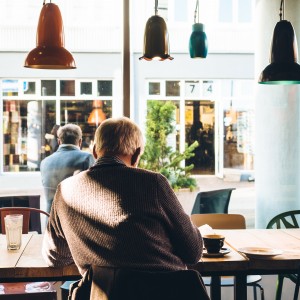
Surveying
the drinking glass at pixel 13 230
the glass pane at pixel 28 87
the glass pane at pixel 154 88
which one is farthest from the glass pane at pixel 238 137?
the drinking glass at pixel 13 230

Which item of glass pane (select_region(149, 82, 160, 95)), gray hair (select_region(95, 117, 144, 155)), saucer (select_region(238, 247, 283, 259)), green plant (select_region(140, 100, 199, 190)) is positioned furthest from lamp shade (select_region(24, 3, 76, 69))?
glass pane (select_region(149, 82, 160, 95))

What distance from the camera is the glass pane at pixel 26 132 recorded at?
7324 mm

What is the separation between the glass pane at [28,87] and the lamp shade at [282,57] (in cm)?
521

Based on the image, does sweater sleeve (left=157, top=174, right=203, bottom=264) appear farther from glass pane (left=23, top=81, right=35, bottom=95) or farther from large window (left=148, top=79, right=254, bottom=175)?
glass pane (left=23, top=81, right=35, bottom=95)

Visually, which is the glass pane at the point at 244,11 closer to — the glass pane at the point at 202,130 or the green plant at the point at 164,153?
the glass pane at the point at 202,130

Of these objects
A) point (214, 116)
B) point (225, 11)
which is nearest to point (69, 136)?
point (225, 11)

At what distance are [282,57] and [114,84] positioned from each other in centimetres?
492

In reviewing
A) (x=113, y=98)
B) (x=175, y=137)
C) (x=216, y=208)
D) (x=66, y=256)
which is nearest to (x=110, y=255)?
(x=66, y=256)

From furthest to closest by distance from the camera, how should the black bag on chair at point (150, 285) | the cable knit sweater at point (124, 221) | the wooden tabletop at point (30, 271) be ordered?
the wooden tabletop at point (30, 271) → the cable knit sweater at point (124, 221) → the black bag on chair at point (150, 285)

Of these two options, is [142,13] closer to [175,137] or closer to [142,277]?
[175,137]

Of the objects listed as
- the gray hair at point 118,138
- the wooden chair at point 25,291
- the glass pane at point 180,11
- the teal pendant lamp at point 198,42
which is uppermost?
the glass pane at point 180,11

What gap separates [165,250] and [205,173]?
5047mm

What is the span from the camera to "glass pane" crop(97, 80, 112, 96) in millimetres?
7766

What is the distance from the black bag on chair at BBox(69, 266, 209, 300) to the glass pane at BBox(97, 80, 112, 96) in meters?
5.98
